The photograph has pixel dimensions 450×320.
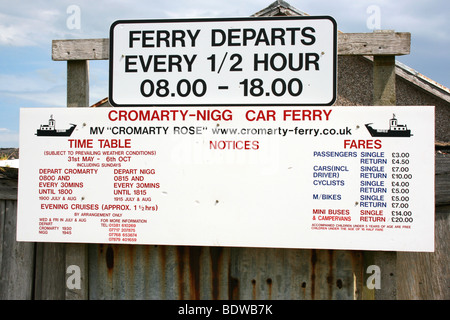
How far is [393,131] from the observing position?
2826 millimetres

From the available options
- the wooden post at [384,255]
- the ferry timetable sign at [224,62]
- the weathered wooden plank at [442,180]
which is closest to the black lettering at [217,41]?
the ferry timetable sign at [224,62]

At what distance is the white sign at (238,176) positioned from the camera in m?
2.83

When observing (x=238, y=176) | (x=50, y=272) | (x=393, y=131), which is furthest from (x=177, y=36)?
(x=50, y=272)

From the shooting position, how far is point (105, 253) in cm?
317

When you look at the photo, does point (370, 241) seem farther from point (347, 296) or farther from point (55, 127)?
point (55, 127)

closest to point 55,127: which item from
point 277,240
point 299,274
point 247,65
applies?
point 247,65

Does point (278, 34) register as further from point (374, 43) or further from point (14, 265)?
point (14, 265)

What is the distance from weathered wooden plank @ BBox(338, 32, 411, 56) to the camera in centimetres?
298

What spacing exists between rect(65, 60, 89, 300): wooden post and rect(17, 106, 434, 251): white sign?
166 millimetres

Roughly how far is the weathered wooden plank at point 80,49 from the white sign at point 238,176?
0.46m

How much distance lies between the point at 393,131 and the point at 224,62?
54.1 inches

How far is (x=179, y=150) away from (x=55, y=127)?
1030 millimetres

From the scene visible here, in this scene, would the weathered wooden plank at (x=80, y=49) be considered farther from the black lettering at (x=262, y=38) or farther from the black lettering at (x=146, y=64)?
the black lettering at (x=262, y=38)

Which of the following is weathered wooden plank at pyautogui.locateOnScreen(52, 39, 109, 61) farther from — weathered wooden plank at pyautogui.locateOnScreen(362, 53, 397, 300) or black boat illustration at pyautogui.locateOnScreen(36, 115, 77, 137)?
weathered wooden plank at pyautogui.locateOnScreen(362, 53, 397, 300)
